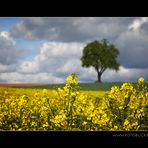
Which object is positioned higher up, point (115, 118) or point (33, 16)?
point (33, 16)

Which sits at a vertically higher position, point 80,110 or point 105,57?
point 105,57

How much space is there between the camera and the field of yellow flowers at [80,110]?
8.79 meters

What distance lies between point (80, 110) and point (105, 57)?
857 millimetres

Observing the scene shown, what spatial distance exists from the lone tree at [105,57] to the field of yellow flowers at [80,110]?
292 mm

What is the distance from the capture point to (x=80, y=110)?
29.1 ft

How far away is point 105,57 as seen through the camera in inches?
354

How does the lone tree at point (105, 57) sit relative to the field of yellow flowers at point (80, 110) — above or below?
above

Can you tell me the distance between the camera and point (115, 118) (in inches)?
350
